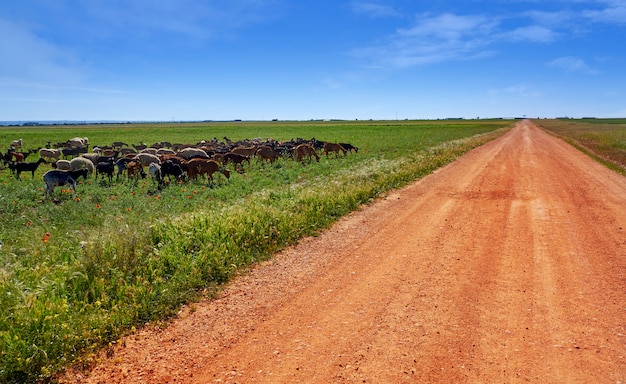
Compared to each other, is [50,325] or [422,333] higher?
[50,325]

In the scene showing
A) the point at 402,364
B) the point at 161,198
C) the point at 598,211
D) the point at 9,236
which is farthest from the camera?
the point at 161,198

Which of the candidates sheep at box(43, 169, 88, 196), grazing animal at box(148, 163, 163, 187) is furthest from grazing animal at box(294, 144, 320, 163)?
sheep at box(43, 169, 88, 196)

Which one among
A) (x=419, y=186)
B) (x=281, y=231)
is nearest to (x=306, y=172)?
(x=419, y=186)

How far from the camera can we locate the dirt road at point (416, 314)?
4145mm

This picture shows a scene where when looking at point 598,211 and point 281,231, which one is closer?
point 281,231

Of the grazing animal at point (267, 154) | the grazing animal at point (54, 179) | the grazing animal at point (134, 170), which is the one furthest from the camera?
the grazing animal at point (267, 154)

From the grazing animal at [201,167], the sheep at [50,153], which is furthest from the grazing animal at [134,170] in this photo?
the sheep at [50,153]

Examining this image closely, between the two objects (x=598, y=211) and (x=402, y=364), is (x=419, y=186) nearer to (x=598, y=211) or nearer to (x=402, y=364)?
(x=598, y=211)

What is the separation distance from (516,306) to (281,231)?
16.6 ft

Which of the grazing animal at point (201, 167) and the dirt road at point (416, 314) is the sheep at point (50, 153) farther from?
the dirt road at point (416, 314)

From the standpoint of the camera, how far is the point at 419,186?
1566 cm

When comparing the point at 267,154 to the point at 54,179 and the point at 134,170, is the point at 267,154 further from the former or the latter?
the point at 54,179

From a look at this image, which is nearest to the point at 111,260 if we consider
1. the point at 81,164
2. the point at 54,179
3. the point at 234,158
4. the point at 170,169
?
the point at 54,179

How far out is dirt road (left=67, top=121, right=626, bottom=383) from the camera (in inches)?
163
